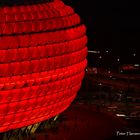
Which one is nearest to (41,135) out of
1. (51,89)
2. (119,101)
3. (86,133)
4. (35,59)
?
(86,133)

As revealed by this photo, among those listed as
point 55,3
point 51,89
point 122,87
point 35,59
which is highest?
point 55,3

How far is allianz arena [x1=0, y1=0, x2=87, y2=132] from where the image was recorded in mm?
17641

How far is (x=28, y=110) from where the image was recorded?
62.1 feet

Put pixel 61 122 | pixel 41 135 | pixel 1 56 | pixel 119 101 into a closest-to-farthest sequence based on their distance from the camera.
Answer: pixel 1 56 → pixel 41 135 → pixel 61 122 → pixel 119 101

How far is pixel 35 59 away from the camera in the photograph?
18.0 metres

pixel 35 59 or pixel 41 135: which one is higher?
pixel 35 59

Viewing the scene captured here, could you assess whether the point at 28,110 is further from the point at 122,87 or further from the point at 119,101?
the point at 122,87

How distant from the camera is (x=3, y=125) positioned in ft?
61.8

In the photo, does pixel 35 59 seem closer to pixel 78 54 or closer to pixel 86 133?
pixel 78 54

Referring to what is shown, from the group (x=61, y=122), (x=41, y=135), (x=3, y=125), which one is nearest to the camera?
(x=3, y=125)

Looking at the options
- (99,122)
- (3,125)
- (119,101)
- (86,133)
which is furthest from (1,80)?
(119,101)

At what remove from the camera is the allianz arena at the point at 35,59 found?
17.6m

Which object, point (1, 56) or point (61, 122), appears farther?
point (61, 122)

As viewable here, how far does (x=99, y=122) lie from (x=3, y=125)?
5.65m
